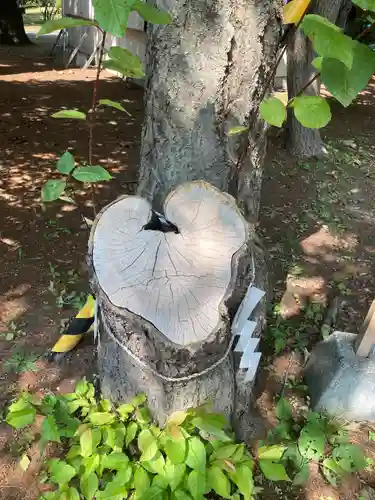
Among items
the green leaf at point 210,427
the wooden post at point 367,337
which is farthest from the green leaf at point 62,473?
the wooden post at point 367,337

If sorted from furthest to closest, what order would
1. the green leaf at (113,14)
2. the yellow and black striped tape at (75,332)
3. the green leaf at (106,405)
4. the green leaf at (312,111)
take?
the yellow and black striped tape at (75,332), the green leaf at (106,405), the green leaf at (312,111), the green leaf at (113,14)

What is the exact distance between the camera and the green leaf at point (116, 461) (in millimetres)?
1718

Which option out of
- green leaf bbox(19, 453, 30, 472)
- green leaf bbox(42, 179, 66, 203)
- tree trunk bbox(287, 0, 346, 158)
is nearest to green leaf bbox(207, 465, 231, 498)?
green leaf bbox(19, 453, 30, 472)

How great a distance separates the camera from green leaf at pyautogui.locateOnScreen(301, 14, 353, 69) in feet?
3.53

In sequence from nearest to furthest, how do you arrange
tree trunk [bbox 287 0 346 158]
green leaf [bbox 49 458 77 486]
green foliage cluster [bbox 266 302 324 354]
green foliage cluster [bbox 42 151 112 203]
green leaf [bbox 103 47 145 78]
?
1. green leaf [bbox 103 47 145 78]
2. green foliage cluster [bbox 42 151 112 203]
3. green leaf [bbox 49 458 77 486]
4. green foliage cluster [bbox 266 302 324 354]
5. tree trunk [bbox 287 0 346 158]

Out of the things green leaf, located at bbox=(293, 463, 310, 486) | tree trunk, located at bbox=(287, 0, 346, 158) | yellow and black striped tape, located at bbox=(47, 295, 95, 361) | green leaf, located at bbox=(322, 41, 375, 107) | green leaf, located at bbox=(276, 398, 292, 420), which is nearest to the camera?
green leaf, located at bbox=(322, 41, 375, 107)

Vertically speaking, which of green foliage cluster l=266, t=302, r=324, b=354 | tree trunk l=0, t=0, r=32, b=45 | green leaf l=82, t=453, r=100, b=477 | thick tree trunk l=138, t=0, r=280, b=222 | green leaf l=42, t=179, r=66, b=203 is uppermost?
thick tree trunk l=138, t=0, r=280, b=222

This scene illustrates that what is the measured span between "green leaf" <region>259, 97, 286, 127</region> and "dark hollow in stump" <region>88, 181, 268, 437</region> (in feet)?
1.34

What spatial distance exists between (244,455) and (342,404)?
2.57ft

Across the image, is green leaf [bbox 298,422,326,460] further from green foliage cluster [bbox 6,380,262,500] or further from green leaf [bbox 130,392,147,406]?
green leaf [bbox 130,392,147,406]

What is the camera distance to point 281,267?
3705 mm

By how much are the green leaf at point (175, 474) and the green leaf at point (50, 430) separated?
1.41ft

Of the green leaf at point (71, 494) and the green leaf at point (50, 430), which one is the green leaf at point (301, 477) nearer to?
the green leaf at point (71, 494)


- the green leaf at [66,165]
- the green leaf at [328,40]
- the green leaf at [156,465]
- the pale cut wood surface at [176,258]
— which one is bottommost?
the green leaf at [156,465]
